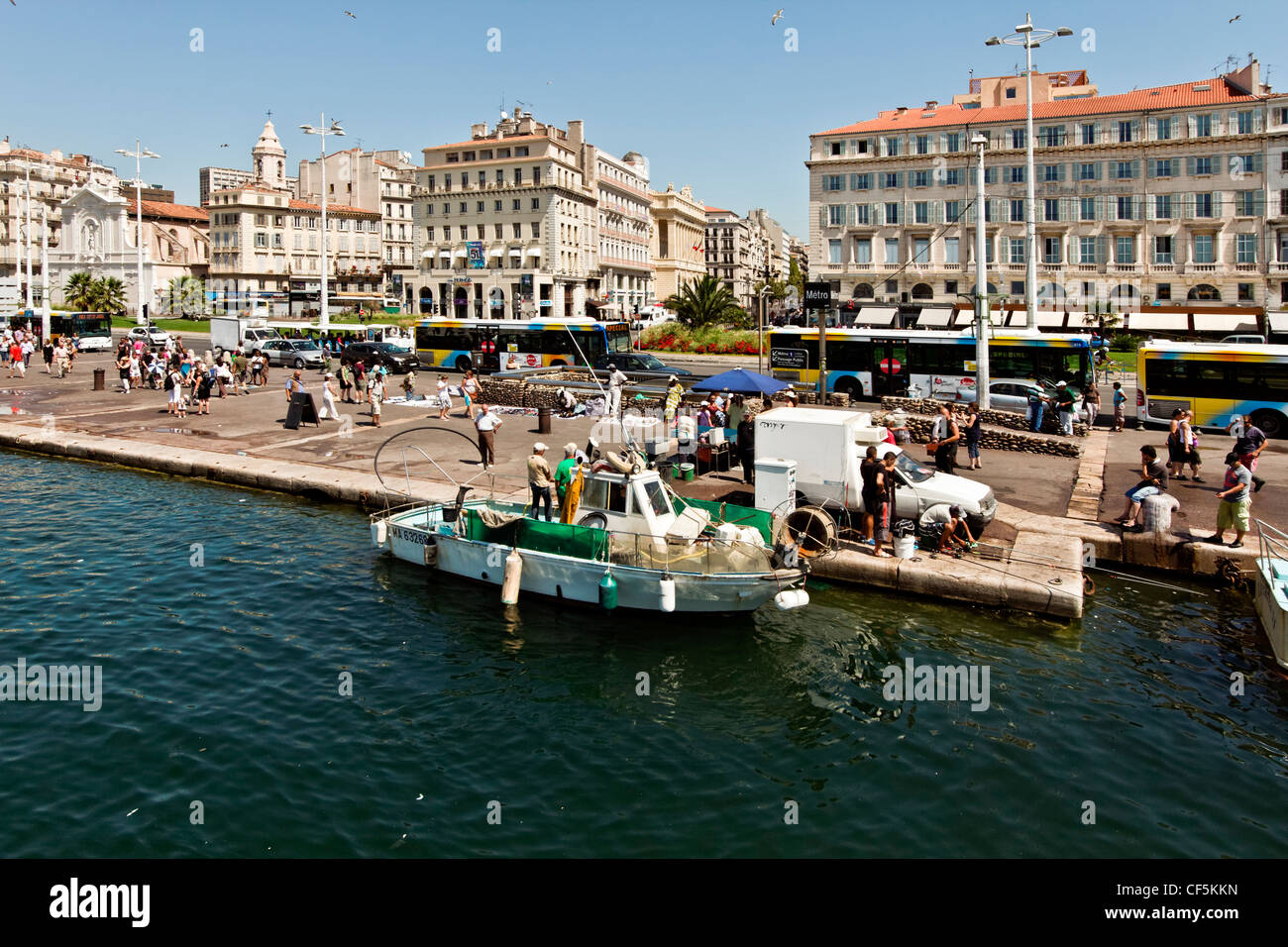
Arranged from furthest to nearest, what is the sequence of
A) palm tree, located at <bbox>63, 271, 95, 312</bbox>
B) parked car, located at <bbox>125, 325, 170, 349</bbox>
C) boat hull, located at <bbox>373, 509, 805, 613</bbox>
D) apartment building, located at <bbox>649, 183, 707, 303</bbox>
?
apartment building, located at <bbox>649, 183, 707, 303</bbox>, palm tree, located at <bbox>63, 271, 95, 312</bbox>, parked car, located at <bbox>125, 325, 170, 349</bbox>, boat hull, located at <bbox>373, 509, 805, 613</bbox>

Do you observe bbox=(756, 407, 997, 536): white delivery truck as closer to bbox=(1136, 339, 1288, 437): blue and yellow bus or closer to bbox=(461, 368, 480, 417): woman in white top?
bbox=(1136, 339, 1288, 437): blue and yellow bus

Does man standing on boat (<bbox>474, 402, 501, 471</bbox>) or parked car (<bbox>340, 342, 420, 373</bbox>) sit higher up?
parked car (<bbox>340, 342, 420, 373</bbox>)

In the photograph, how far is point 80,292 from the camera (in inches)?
4077

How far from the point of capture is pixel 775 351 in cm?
3844

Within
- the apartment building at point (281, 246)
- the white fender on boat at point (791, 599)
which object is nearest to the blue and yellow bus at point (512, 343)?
the white fender on boat at point (791, 599)

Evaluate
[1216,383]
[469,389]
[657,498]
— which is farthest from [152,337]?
[1216,383]

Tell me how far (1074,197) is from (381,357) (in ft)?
195

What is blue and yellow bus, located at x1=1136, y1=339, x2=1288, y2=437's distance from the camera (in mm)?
27578

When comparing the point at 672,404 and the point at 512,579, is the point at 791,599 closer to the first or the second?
the point at 512,579

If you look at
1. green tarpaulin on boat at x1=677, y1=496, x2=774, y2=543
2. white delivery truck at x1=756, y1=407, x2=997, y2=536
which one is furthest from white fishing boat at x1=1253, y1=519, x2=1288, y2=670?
green tarpaulin on boat at x1=677, y1=496, x2=774, y2=543

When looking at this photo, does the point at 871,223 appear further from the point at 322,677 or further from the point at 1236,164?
the point at 322,677

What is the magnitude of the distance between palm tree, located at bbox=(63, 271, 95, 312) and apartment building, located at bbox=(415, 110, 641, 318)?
34054 mm

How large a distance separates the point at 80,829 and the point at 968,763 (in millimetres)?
9296

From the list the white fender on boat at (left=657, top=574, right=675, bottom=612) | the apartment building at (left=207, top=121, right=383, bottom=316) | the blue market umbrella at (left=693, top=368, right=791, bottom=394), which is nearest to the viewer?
the white fender on boat at (left=657, top=574, right=675, bottom=612)
